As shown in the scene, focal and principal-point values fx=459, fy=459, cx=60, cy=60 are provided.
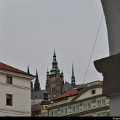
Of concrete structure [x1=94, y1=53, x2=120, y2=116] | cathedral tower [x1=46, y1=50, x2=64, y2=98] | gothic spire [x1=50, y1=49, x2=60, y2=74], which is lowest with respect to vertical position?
concrete structure [x1=94, y1=53, x2=120, y2=116]

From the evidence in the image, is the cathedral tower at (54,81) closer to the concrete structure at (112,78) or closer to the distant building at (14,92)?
the distant building at (14,92)

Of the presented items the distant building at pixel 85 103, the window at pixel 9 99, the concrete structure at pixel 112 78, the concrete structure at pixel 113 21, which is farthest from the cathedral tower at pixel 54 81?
the concrete structure at pixel 112 78

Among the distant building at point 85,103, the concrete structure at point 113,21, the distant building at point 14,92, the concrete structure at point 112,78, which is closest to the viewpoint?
the concrete structure at point 112,78

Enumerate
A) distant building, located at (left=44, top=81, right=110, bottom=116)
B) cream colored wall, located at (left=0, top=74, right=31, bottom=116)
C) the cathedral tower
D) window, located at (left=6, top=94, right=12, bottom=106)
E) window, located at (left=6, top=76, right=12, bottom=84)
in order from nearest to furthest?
1. cream colored wall, located at (left=0, top=74, right=31, bottom=116)
2. window, located at (left=6, top=94, right=12, bottom=106)
3. window, located at (left=6, top=76, right=12, bottom=84)
4. distant building, located at (left=44, top=81, right=110, bottom=116)
5. the cathedral tower

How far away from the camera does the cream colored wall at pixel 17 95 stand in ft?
133

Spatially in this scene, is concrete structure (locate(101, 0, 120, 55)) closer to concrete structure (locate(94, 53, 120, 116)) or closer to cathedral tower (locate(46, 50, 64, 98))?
concrete structure (locate(94, 53, 120, 116))

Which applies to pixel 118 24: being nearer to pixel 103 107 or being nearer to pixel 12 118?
pixel 12 118

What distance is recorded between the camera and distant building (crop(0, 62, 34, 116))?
40625 mm

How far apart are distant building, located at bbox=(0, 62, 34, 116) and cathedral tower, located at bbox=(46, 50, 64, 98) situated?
91319 mm

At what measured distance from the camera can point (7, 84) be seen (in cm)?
4150

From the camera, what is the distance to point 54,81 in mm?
138750

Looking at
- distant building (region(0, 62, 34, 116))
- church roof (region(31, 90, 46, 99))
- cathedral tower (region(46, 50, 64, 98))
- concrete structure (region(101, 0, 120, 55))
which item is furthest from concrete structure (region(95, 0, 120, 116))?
cathedral tower (region(46, 50, 64, 98))

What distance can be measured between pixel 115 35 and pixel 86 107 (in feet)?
179

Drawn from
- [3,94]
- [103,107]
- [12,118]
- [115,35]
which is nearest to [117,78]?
[115,35]
